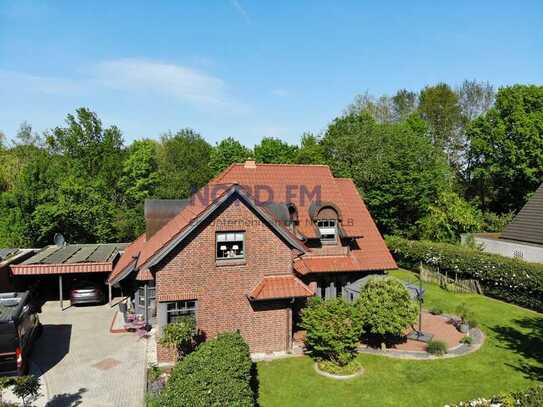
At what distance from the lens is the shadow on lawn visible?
15.8 metres

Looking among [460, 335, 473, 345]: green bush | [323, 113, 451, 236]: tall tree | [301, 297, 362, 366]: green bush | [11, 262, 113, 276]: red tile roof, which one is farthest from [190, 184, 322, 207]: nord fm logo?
[323, 113, 451, 236]: tall tree

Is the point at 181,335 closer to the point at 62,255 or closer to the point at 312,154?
the point at 62,255

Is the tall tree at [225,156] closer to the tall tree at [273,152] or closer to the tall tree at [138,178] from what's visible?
the tall tree at [273,152]

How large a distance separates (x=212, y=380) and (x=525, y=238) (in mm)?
27835

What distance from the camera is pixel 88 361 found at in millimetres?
16047

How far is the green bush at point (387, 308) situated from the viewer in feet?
53.8

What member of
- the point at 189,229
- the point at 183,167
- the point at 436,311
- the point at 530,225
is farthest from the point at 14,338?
the point at 183,167

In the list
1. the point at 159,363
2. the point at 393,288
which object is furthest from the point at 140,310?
the point at 393,288

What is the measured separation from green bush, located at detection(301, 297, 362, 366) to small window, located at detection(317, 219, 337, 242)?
6185mm

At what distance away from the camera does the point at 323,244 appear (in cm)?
2177

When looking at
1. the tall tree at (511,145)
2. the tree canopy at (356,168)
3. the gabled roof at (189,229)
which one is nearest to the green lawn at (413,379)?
the gabled roof at (189,229)

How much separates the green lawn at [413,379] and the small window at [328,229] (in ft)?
21.9

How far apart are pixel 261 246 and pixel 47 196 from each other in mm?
23249

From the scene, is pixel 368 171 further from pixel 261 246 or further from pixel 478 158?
pixel 261 246
